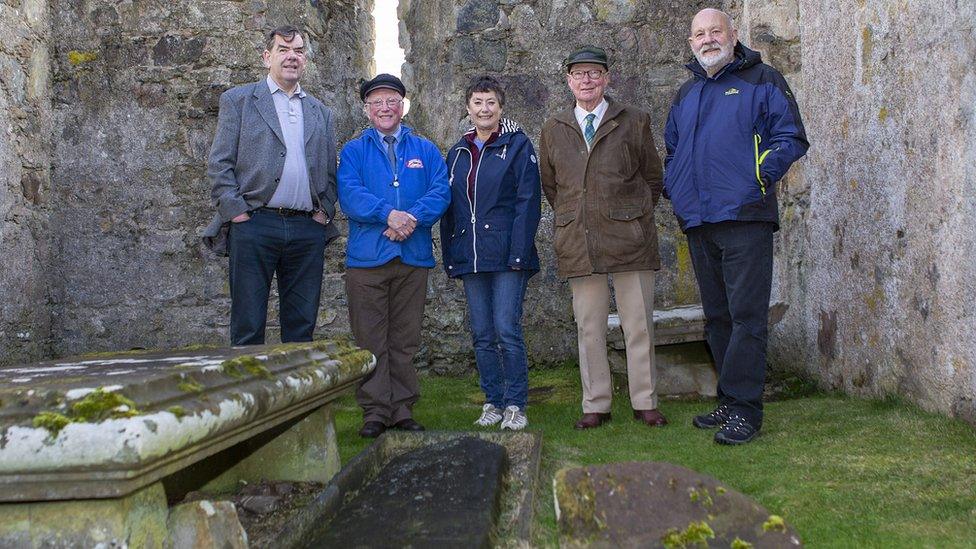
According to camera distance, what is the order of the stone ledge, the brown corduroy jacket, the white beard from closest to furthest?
the stone ledge, the white beard, the brown corduroy jacket

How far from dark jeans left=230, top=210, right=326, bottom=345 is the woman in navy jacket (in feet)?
2.11

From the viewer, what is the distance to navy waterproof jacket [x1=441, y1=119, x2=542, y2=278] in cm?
397

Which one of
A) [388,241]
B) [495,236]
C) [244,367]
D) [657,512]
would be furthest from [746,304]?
[244,367]

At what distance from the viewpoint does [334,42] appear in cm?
571

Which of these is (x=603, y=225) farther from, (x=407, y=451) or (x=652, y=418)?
(x=407, y=451)

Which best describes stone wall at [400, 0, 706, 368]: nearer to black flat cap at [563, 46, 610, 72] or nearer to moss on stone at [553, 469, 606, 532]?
black flat cap at [563, 46, 610, 72]

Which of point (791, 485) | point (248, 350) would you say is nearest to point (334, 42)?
point (248, 350)

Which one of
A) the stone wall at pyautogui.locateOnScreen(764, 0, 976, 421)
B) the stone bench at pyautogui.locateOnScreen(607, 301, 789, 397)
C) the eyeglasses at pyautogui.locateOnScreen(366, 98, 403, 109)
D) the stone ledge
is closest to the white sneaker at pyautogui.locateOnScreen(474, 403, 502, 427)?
the stone bench at pyautogui.locateOnScreen(607, 301, 789, 397)

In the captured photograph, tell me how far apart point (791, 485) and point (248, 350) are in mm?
1727

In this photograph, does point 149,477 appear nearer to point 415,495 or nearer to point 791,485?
point 415,495

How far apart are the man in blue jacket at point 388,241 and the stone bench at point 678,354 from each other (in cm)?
109

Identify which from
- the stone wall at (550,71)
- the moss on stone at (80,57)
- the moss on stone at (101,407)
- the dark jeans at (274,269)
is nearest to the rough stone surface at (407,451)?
the moss on stone at (101,407)

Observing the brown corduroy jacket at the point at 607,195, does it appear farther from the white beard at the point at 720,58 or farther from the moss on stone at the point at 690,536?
the moss on stone at the point at 690,536

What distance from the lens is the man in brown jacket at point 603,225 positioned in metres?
3.91
